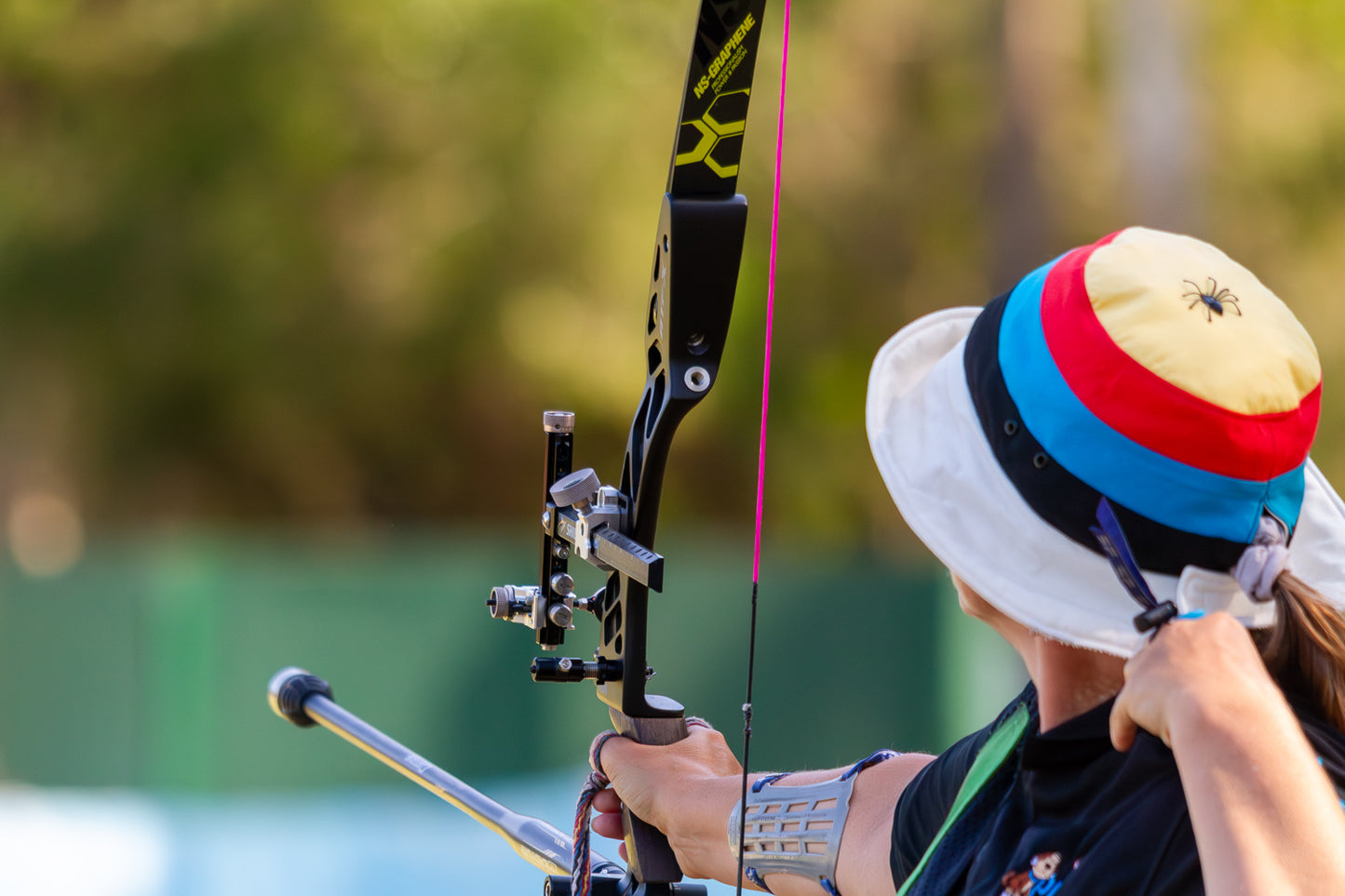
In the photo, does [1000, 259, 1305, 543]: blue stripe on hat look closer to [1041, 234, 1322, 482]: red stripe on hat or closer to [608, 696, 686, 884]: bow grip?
[1041, 234, 1322, 482]: red stripe on hat

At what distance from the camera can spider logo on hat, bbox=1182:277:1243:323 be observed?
1.15 meters

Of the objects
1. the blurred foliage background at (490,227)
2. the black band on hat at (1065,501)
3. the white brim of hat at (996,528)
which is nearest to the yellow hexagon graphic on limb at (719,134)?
the white brim of hat at (996,528)

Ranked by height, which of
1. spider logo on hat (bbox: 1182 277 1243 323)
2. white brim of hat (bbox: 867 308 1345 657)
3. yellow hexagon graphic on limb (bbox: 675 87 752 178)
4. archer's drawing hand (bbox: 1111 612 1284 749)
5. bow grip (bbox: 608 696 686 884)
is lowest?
bow grip (bbox: 608 696 686 884)

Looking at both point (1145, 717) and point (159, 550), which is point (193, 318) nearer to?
point (159, 550)

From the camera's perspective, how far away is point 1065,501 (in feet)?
3.81

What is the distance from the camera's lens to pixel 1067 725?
1.24 metres

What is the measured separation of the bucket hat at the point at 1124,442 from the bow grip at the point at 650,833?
1.95 ft

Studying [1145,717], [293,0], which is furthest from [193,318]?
[1145,717]

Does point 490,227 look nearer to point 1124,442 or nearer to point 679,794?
point 679,794

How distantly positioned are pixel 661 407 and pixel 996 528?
1.68 feet

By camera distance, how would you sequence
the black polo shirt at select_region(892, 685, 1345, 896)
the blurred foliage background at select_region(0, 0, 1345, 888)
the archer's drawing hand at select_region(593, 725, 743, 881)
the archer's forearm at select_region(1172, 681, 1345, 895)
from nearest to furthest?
1. the archer's forearm at select_region(1172, 681, 1345, 895)
2. the black polo shirt at select_region(892, 685, 1345, 896)
3. the archer's drawing hand at select_region(593, 725, 743, 881)
4. the blurred foliage background at select_region(0, 0, 1345, 888)

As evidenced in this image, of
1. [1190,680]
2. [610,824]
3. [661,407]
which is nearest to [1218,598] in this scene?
[1190,680]

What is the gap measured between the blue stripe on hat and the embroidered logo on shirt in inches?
11.5

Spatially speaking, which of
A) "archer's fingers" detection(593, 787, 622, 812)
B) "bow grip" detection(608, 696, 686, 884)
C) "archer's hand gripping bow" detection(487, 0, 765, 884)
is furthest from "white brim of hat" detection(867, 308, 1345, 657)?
"archer's fingers" detection(593, 787, 622, 812)
